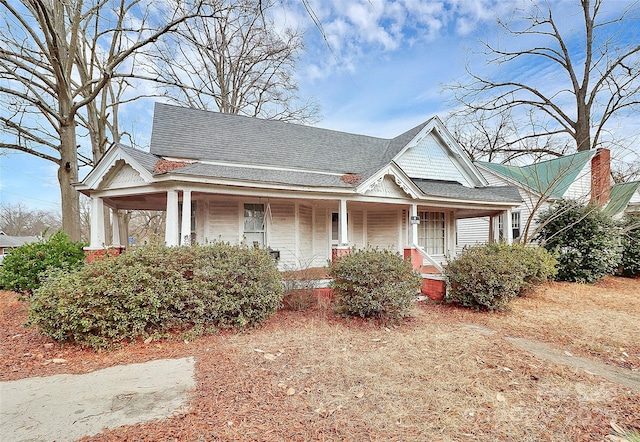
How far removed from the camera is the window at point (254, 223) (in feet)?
31.5

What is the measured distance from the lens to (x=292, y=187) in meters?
8.10

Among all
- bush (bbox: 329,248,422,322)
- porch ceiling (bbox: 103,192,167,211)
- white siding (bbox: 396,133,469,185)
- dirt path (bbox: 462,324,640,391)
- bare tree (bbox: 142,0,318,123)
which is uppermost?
bare tree (bbox: 142,0,318,123)

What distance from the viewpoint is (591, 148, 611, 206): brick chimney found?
15941 mm

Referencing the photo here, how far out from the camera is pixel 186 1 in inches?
358

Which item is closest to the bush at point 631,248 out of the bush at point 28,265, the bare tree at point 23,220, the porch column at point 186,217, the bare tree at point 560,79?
the bare tree at point 560,79

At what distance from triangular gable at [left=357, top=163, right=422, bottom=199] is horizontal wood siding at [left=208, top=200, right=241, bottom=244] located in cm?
396

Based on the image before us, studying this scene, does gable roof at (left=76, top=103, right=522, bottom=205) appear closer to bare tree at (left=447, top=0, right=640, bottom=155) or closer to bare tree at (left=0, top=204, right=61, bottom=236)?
bare tree at (left=447, top=0, right=640, bottom=155)

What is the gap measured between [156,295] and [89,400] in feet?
Result: 6.15

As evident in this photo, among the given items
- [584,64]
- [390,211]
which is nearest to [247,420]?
[390,211]

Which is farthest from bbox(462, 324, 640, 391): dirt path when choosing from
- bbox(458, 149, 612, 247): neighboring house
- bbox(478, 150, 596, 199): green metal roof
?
bbox(478, 150, 596, 199): green metal roof

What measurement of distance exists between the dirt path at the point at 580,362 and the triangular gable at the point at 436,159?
8.02m

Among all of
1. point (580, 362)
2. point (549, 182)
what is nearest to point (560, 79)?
point (549, 182)

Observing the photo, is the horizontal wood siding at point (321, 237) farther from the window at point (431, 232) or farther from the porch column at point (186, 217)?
the porch column at point (186, 217)

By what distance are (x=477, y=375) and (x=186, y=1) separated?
11.4 metres
